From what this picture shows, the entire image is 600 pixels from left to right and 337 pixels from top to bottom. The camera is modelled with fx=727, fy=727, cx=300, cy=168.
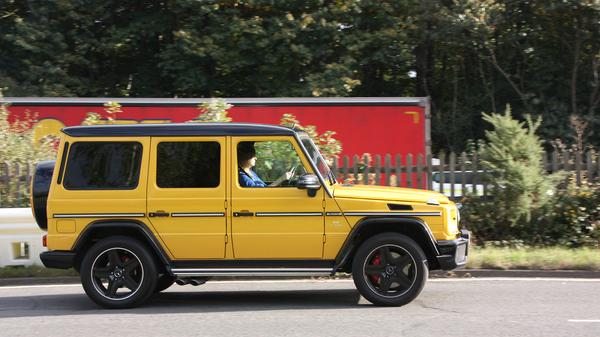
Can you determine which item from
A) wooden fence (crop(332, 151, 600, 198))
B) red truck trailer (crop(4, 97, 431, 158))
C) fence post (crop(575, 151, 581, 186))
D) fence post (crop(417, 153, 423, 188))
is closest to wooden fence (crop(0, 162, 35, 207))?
red truck trailer (crop(4, 97, 431, 158))

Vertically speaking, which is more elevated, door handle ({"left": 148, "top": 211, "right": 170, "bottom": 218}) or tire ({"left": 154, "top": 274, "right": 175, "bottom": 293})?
door handle ({"left": 148, "top": 211, "right": 170, "bottom": 218})

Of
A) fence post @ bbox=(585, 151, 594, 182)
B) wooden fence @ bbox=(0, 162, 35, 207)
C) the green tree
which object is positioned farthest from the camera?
fence post @ bbox=(585, 151, 594, 182)

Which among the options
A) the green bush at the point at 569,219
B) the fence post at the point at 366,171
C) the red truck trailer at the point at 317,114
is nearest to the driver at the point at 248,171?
the fence post at the point at 366,171

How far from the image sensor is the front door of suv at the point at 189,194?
25.0 feet

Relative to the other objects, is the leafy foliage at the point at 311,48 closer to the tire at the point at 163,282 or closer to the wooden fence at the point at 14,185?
the wooden fence at the point at 14,185

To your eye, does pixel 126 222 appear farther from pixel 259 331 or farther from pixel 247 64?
pixel 247 64

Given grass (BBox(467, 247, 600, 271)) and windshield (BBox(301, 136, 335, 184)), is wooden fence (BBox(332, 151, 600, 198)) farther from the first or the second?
windshield (BBox(301, 136, 335, 184))

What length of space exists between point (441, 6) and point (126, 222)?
47.6 ft

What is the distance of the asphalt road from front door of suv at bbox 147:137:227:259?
0.77 m

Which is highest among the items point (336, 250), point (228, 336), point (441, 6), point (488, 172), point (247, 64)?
point (441, 6)

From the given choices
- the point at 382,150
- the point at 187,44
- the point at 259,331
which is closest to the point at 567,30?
the point at 382,150

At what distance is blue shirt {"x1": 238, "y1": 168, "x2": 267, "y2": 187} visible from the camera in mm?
7712

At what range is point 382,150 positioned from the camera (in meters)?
16.2

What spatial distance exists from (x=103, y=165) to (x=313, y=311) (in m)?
2.73
